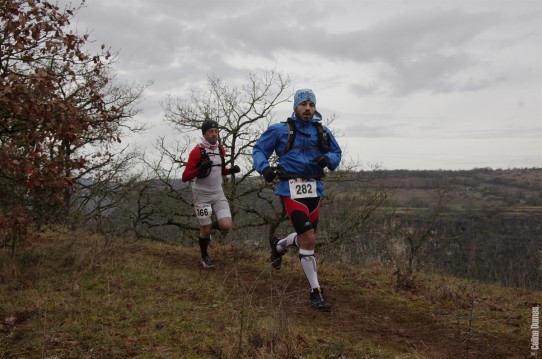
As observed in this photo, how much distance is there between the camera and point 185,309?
15.1ft

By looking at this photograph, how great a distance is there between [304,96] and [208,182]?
7.69 feet

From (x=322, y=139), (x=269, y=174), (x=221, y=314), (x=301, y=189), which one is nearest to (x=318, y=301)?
(x=221, y=314)

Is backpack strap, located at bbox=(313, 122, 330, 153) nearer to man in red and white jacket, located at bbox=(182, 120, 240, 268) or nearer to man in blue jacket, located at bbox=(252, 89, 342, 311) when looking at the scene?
man in blue jacket, located at bbox=(252, 89, 342, 311)

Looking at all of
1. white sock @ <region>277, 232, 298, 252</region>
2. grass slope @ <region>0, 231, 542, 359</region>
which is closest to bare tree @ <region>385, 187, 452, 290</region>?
grass slope @ <region>0, 231, 542, 359</region>

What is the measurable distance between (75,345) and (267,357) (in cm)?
160

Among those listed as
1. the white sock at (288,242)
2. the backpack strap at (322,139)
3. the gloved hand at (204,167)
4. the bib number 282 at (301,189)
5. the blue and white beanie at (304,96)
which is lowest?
the white sock at (288,242)

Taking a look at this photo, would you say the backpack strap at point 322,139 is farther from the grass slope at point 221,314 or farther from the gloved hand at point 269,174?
the grass slope at point 221,314

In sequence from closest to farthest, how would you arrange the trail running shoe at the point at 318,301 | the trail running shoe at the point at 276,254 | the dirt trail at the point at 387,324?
the dirt trail at the point at 387,324
the trail running shoe at the point at 318,301
the trail running shoe at the point at 276,254

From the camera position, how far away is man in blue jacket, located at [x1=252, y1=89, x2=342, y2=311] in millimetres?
5137

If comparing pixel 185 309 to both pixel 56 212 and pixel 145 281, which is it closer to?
pixel 145 281

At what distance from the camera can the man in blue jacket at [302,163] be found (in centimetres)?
514

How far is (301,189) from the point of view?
5.17 m

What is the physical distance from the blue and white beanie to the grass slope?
2125 millimetres

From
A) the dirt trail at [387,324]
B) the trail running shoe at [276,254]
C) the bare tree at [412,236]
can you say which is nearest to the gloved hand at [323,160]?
the dirt trail at [387,324]
